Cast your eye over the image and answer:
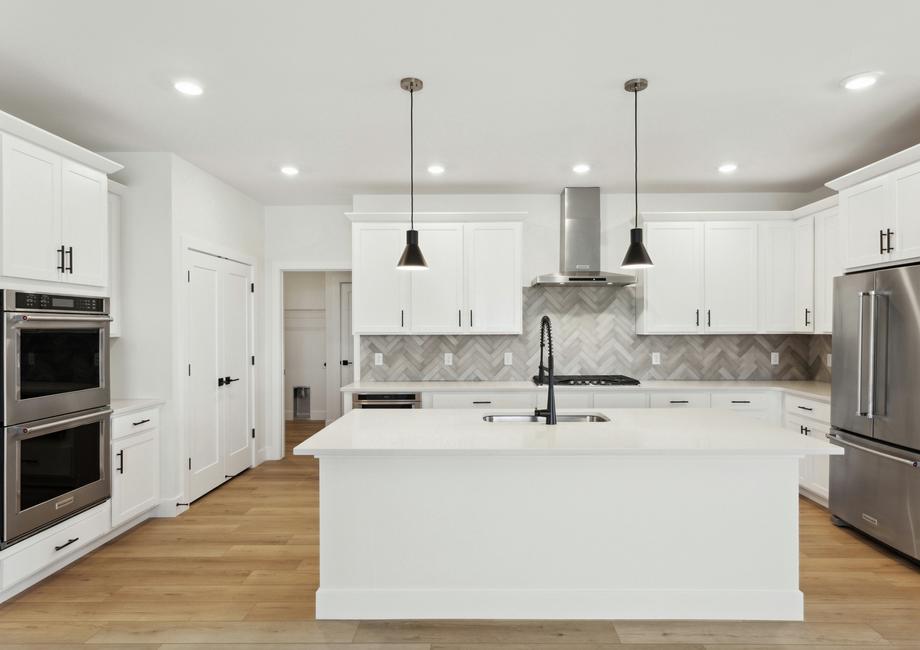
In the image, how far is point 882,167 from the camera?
3.16 metres

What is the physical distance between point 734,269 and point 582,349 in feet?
4.91

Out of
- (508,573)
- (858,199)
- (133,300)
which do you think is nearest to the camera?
(508,573)

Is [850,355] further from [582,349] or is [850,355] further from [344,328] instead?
[344,328]

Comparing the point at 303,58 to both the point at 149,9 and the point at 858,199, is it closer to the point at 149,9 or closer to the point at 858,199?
the point at 149,9

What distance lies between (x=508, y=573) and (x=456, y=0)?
96.8 inches

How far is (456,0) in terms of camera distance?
205 cm

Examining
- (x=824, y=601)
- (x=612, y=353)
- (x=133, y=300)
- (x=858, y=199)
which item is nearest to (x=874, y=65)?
(x=858, y=199)

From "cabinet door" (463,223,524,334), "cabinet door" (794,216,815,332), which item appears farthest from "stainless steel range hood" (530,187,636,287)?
"cabinet door" (794,216,815,332)

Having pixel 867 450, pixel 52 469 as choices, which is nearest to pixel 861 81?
pixel 867 450

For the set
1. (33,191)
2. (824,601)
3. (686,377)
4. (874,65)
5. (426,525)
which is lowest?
(824,601)

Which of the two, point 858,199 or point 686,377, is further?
point 686,377

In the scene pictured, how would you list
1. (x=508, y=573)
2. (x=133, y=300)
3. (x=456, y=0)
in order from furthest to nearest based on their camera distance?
1. (x=133, y=300)
2. (x=508, y=573)
3. (x=456, y=0)

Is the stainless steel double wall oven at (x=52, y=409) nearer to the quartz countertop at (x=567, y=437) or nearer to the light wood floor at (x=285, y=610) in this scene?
the light wood floor at (x=285, y=610)

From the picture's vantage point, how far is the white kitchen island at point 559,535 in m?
2.44
